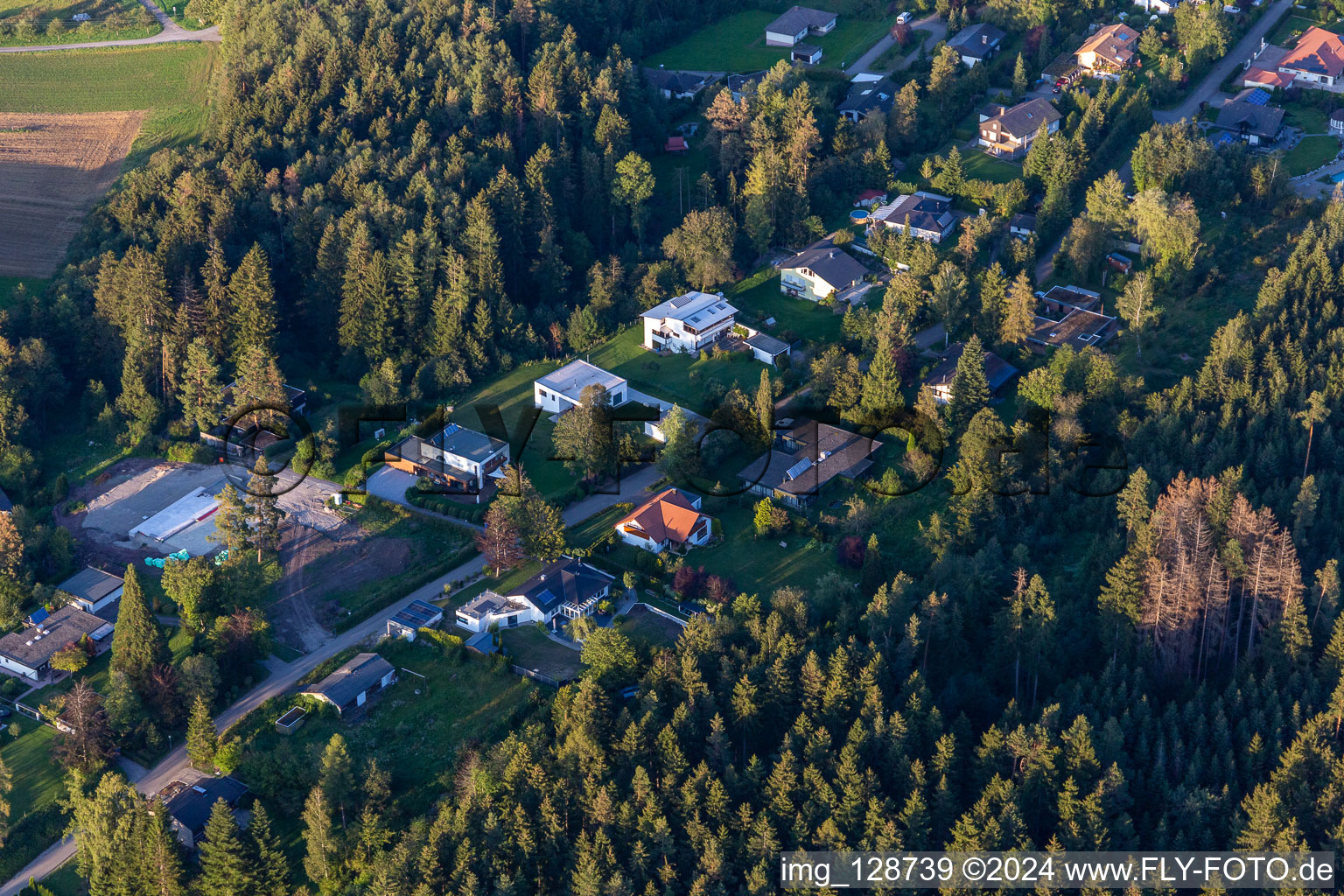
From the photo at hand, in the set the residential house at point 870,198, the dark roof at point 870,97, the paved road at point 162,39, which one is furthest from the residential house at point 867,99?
the paved road at point 162,39

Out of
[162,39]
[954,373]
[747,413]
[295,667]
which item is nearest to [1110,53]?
[954,373]

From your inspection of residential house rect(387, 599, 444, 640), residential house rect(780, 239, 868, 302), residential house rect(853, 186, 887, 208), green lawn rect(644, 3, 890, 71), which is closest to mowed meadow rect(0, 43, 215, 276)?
green lawn rect(644, 3, 890, 71)

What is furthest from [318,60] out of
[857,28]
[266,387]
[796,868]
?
[796,868]

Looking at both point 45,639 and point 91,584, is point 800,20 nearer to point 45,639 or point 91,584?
point 91,584

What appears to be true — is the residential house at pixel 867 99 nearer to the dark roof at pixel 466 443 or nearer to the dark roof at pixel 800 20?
the dark roof at pixel 800 20

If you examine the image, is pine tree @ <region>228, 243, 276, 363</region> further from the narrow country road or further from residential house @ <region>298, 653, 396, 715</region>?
residential house @ <region>298, 653, 396, 715</region>

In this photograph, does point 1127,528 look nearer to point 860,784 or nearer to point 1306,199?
point 860,784
